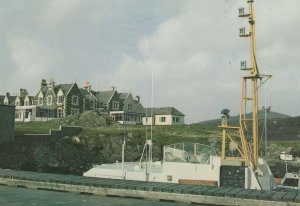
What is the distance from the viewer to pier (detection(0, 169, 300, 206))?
15508mm

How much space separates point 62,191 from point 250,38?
1384 cm

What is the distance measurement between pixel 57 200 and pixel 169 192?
4.89 meters

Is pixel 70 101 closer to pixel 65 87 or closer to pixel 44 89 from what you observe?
pixel 65 87

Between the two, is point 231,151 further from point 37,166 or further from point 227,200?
point 37,166

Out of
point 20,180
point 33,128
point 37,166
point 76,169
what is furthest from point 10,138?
point 20,180

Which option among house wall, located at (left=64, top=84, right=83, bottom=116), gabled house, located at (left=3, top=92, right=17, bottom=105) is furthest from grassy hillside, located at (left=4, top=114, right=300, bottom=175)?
gabled house, located at (left=3, top=92, right=17, bottom=105)

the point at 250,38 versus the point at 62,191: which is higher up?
the point at 250,38

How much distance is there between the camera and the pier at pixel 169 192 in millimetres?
15508

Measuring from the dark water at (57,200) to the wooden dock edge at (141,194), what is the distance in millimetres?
307

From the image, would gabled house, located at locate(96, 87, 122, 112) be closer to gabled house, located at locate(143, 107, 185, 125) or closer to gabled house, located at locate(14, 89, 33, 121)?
gabled house, located at locate(143, 107, 185, 125)

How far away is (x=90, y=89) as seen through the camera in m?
104

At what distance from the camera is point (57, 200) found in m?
17.5

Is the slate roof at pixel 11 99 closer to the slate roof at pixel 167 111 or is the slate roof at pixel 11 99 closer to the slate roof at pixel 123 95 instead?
the slate roof at pixel 123 95

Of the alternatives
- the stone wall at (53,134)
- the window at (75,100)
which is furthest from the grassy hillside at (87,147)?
the window at (75,100)
